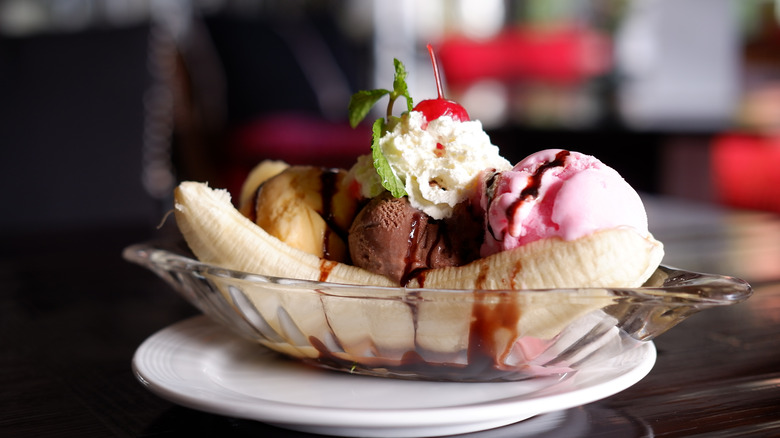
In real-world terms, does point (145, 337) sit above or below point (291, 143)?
above

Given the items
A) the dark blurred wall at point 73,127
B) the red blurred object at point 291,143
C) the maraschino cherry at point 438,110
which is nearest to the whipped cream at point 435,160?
the maraschino cherry at point 438,110

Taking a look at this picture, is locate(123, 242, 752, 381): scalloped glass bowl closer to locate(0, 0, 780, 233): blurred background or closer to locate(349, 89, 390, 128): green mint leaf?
locate(349, 89, 390, 128): green mint leaf

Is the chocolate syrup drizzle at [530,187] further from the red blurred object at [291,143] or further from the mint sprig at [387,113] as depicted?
the red blurred object at [291,143]

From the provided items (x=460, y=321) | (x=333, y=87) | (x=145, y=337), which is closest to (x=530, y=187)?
(x=460, y=321)

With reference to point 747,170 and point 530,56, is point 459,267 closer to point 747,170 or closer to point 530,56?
point 747,170

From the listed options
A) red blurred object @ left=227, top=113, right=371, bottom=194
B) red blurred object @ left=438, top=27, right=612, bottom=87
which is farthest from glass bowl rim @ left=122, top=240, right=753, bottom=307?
red blurred object @ left=438, top=27, right=612, bottom=87

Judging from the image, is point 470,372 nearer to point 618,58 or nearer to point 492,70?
point 618,58

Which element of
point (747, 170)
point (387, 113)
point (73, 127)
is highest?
point (387, 113)
